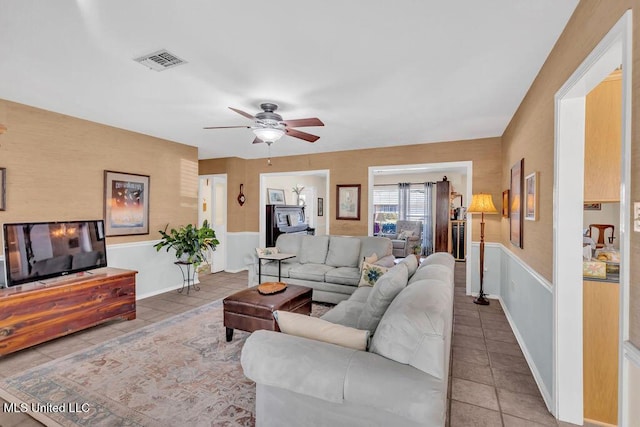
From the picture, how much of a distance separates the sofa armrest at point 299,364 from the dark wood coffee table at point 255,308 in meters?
1.20

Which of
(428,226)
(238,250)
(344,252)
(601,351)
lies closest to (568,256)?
(601,351)

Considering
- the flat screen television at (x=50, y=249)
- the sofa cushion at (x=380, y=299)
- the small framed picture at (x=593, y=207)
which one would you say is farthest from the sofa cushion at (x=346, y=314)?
the flat screen television at (x=50, y=249)

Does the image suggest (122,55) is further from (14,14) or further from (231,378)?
(231,378)

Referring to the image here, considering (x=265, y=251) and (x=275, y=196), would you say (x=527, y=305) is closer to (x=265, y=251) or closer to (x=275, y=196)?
(x=265, y=251)

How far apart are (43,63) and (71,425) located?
2.80m

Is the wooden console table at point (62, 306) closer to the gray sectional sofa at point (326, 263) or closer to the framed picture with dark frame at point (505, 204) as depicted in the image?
the gray sectional sofa at point (326, 263)

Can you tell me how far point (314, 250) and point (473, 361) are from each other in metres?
2.85

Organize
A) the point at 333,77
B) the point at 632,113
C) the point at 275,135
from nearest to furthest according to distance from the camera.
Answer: the point at 632,113, the point at 333,77, the point at 275,135

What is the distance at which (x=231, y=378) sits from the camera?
8.10ft

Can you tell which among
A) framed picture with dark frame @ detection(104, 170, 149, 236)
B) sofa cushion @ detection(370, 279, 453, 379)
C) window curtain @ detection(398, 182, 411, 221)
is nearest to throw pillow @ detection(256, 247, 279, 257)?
framed picture with dark frame @ detection(104, 170, 149, 236)

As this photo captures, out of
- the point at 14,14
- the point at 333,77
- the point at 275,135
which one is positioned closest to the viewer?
the point at 14,14

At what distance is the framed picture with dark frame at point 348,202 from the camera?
586 centimetres

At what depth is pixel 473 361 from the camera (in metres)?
2.81

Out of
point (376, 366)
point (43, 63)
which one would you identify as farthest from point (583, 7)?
point (43, 63)
